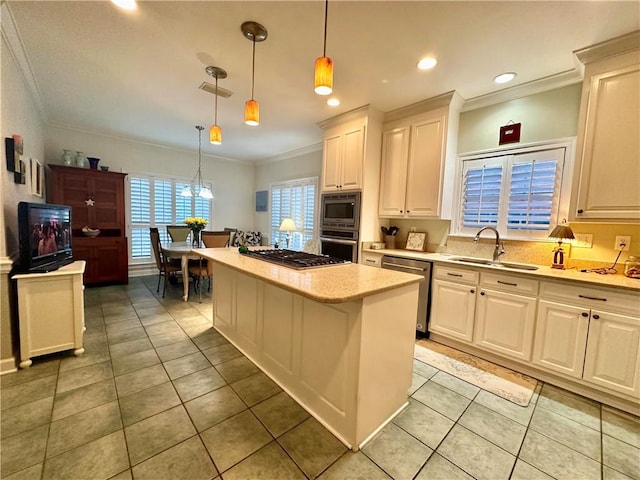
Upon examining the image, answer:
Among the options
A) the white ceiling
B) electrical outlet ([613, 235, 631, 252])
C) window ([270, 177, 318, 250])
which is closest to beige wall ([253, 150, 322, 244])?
→ window ([270, 177, 318, 250])

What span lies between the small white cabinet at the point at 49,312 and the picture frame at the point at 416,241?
11.7 ft

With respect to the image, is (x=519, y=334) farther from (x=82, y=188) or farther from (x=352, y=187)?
(x=82, y=188)

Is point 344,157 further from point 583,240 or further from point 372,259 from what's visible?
point 583,240

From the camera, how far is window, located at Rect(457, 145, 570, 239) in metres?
2.56

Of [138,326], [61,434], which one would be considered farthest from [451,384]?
[138,326]

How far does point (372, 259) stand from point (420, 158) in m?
1.36

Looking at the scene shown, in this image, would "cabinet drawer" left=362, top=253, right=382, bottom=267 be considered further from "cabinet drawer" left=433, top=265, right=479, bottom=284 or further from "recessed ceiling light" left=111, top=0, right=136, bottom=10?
"recessed ceiling light" left=111, top=0, right=136, bottom=10

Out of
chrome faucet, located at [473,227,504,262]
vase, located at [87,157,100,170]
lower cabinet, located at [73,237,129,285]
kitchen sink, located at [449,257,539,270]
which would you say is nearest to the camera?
kitchen sink, located at [449,257,539,270]

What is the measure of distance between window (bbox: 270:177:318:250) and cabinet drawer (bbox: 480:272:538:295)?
321 cm

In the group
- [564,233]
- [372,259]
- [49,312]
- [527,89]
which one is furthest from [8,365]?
[527,89]

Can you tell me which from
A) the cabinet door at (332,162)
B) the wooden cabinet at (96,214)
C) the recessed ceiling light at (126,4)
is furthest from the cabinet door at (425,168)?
the wooden cabinet at (96,214)

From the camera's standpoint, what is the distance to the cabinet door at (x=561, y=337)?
6.53 feet

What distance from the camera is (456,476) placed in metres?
1.35

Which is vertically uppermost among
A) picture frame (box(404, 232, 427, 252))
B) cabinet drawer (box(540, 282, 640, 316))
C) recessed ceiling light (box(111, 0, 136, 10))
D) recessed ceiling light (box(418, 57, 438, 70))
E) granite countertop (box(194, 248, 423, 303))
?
recessed ceiling light (box(418, 57, 438, 70))
